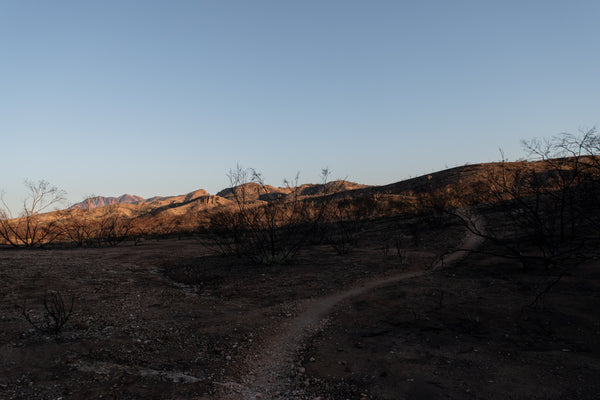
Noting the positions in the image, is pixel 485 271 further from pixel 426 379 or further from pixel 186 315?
pixel 186 315

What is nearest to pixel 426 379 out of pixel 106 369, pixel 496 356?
pixel 496 356

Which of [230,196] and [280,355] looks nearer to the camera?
[280,355]

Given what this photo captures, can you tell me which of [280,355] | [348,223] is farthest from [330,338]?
[348,223]

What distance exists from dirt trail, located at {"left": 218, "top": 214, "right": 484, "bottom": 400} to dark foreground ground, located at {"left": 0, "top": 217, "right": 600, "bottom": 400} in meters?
0.13

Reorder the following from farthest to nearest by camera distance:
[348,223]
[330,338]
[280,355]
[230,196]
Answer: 1. [230,196]
2. [348,223]
3. [330,338]
4. [280,355]

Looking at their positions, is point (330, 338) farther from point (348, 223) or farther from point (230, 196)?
point (230, 196)

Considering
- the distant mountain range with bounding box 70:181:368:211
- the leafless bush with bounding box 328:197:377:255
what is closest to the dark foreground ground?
the distant mountain range with bounding box 70:181:368:211

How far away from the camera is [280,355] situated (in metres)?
4.98

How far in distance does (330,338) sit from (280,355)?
0.98 m

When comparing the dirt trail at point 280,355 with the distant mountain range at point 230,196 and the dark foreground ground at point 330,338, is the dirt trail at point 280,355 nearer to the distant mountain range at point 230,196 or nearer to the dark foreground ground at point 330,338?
the dark foreground ground at point 330,338

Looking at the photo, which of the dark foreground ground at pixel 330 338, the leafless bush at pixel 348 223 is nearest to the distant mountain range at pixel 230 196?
the leafless bush at pixel 348 223

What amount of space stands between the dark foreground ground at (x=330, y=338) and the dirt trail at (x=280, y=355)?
13 cm

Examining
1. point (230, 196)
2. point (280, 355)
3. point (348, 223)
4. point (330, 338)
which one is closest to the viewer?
point (280, 355)

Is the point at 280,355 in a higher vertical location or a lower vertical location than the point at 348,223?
lower
